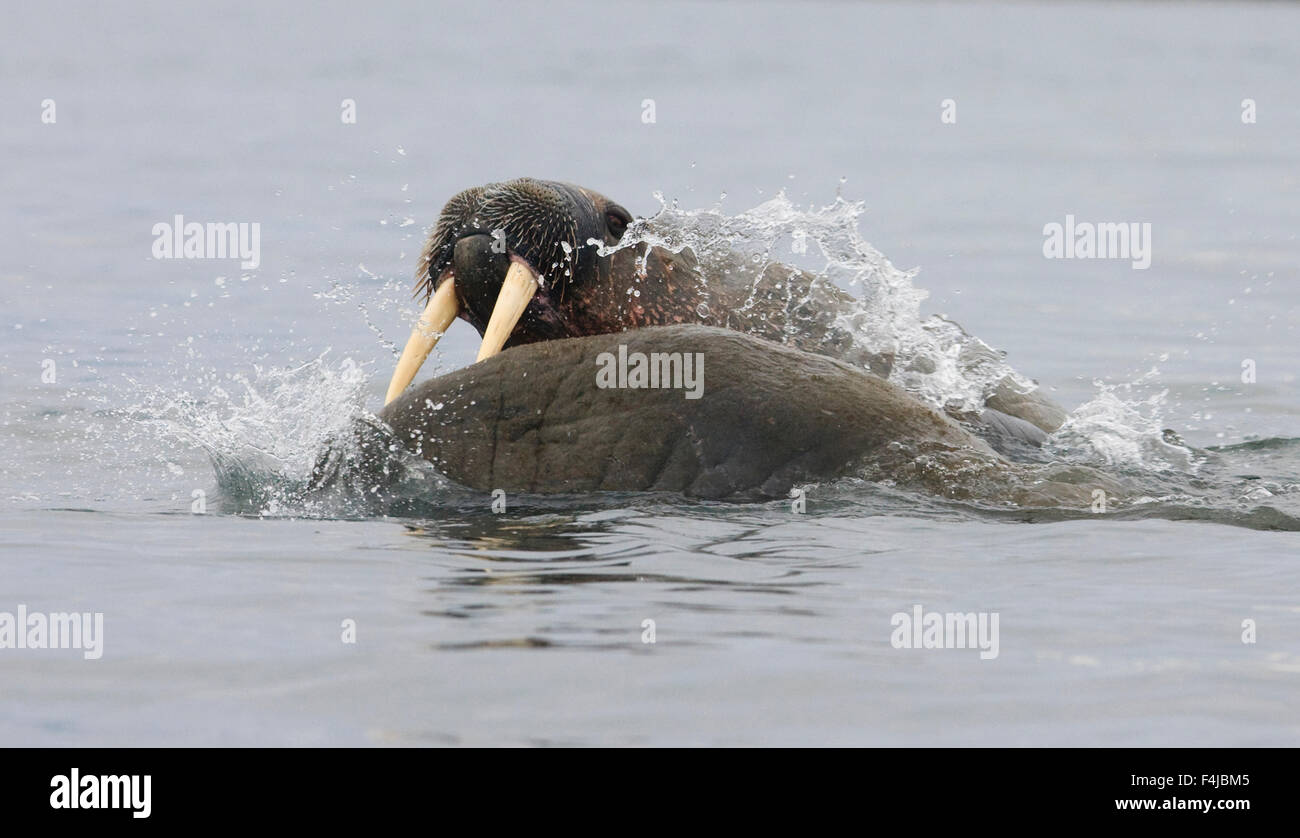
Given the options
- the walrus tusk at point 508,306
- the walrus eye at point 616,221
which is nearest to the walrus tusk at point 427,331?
the walrus tusk at point 508,306

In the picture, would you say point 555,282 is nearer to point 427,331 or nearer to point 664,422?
point 427,331

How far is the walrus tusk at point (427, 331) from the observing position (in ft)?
31.6

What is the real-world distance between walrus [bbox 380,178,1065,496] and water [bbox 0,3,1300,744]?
22 centimetres

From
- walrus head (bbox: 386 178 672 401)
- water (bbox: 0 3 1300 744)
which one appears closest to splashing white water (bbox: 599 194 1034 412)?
water (bbox: 0 3 1300 744)

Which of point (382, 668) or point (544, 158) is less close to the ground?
point (544, 158)

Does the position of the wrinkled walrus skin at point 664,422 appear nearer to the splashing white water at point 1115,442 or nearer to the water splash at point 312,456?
the water splash at point 312,456

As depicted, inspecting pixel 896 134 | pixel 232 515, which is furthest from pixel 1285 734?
pixel 896 134

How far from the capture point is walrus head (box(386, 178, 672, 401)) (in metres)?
9.54

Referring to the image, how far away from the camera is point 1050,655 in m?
6.75

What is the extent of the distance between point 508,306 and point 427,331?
0.47 m

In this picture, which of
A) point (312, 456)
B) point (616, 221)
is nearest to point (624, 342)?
point (616, 221)

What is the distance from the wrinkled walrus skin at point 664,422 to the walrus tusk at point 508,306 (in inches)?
5.2
